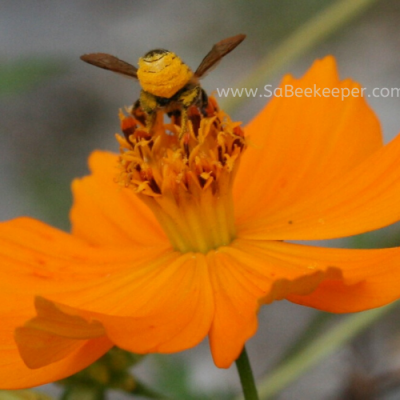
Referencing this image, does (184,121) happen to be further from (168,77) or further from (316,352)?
(316,352)

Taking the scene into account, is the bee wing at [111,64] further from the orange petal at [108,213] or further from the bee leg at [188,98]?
the orange petal at [108,213]

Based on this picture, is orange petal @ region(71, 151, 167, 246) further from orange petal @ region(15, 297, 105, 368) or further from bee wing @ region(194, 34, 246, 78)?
orange petal @ region(15, 297, 105, 368)

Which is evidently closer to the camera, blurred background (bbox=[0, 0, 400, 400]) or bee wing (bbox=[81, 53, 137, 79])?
bee wing (bbox=[81, 53, 137, 79])

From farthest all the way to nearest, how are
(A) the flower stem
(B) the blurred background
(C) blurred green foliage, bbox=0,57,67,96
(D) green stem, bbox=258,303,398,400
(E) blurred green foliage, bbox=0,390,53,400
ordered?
(B) the blurred background
(C) blurred green foliage, bbox=0,57,67,96
(D) green stem, bbox=258,303,398,400
(E) blurred green foliage, bbox=0,390,53,400
(A) the flower stem

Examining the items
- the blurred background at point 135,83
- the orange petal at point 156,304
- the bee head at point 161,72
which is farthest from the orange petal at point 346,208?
the blurred background at point 135,83

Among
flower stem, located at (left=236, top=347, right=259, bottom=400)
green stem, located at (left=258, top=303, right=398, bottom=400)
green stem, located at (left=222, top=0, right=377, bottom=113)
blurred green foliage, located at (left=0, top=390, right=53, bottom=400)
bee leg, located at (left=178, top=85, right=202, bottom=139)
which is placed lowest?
green stem, located at (left=258, top=303, right=398, bottom=400)

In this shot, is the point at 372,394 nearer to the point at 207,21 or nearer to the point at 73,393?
the point at 73,393

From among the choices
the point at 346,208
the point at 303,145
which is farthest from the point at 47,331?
the point at 303,145

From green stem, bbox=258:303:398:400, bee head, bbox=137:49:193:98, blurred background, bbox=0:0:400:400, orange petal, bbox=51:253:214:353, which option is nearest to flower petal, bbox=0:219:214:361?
orange petal, bbox=51:253:214:353

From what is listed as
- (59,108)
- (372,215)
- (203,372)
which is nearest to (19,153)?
(59,108)
